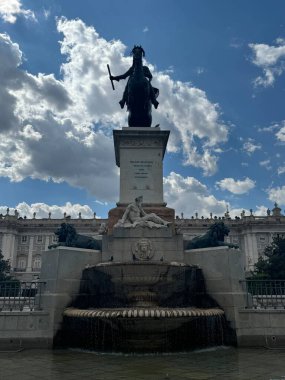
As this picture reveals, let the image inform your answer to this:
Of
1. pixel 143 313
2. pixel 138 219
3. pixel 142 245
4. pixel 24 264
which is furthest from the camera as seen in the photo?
pixel 24 264

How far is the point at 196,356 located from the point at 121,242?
14.7 ft

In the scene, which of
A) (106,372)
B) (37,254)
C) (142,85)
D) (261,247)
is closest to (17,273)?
(37,254)

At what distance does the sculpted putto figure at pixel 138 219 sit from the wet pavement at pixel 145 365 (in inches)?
168

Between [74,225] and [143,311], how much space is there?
95.0 meters

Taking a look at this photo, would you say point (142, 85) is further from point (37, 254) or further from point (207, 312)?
point (37, 254)

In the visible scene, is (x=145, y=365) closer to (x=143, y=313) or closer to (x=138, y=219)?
(x=143, y=313)

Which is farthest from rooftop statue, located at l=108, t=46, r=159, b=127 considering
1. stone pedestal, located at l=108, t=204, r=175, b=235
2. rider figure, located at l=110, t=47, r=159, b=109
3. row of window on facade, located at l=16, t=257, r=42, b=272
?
row of window on facade, located at l=16, t=257, r=42, b=272

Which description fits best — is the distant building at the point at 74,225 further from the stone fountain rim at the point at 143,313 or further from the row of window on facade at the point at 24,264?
the stone fountain rim at the point at 143,313

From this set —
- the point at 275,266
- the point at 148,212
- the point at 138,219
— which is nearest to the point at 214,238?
the point at 148,212

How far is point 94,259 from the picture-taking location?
465 inches

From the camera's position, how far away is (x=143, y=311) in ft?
27.6

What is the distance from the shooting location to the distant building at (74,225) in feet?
340

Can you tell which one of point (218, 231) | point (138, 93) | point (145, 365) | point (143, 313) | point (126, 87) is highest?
point (126, 87)

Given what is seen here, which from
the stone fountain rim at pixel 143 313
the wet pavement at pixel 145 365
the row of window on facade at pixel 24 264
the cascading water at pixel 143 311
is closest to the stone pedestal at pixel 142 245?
the cascading water at pixel 143 311
